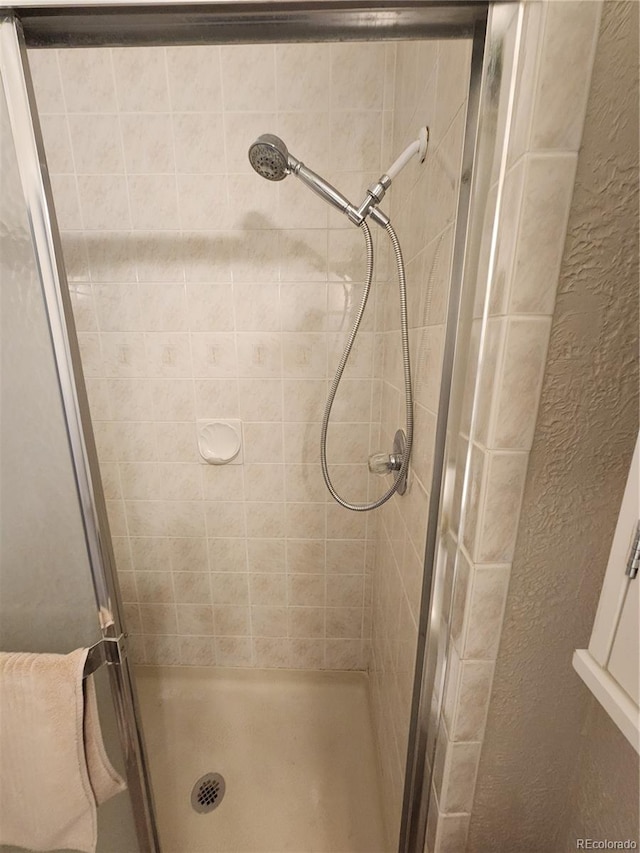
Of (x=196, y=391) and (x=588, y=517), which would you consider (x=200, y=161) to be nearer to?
(x=196, y=391)

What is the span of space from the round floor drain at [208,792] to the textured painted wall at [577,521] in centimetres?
96

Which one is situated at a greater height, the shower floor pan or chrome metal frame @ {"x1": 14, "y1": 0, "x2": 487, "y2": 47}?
chrome metal frame @ {"x1": 14, "y1": 0, "x2": 487, "y2": 47}

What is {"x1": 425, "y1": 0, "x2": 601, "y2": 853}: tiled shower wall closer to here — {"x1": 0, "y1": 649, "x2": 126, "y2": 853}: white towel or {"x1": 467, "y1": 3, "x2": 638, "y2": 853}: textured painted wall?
{"x1": 467, "y1": 3, "x2": 638, "y2": 853}: textured painted wall

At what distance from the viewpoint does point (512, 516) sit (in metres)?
0.46

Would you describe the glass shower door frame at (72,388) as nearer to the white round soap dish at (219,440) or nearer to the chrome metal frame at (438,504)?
the chrome metal frame at (438,504)

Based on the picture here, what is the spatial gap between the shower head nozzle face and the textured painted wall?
0.58m

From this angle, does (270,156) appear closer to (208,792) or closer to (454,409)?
(454,409)

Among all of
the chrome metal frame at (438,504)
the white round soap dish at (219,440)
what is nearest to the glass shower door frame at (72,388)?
the chrome metal frame at (438,504)

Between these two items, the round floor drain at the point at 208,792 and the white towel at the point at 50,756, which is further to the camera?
the round floor drain at the point at 208,792

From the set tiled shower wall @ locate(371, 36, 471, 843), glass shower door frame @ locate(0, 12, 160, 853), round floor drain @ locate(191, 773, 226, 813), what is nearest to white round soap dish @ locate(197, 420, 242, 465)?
tiled shower wall @ locate(371, 36, 471, 843)

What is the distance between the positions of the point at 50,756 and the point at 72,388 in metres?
0.63

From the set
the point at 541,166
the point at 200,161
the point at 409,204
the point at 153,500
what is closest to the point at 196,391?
the point at 153,500

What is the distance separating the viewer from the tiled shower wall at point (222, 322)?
105 cm

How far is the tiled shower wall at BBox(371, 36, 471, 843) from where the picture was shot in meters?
0.60
